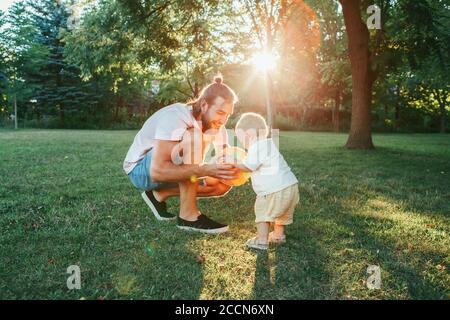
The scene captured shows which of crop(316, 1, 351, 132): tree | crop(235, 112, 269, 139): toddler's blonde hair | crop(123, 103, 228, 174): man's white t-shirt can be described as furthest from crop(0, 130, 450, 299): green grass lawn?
crop(316, 1, 351, 132): tree

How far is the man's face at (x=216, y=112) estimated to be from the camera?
354 cm

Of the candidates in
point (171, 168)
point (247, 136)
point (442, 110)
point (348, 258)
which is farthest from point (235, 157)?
point (442, 110)

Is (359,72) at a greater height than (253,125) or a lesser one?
greater

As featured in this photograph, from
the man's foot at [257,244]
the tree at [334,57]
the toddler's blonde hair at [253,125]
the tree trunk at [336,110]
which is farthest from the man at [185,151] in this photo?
the tree trunk at [336,110]

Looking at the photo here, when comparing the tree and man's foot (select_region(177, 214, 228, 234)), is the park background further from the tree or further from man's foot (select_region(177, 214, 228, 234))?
the tree

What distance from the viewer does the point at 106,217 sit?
411 cm

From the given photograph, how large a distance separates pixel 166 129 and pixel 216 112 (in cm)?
49

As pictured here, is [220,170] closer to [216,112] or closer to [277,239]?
[216,112]

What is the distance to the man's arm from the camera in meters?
3.46

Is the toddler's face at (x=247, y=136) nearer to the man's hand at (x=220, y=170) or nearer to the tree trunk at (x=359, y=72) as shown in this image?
the man's hand at (x=220, y=170)

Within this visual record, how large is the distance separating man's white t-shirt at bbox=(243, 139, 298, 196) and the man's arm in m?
0.22

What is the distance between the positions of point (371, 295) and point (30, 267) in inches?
94.9

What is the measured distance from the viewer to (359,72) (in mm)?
12578
